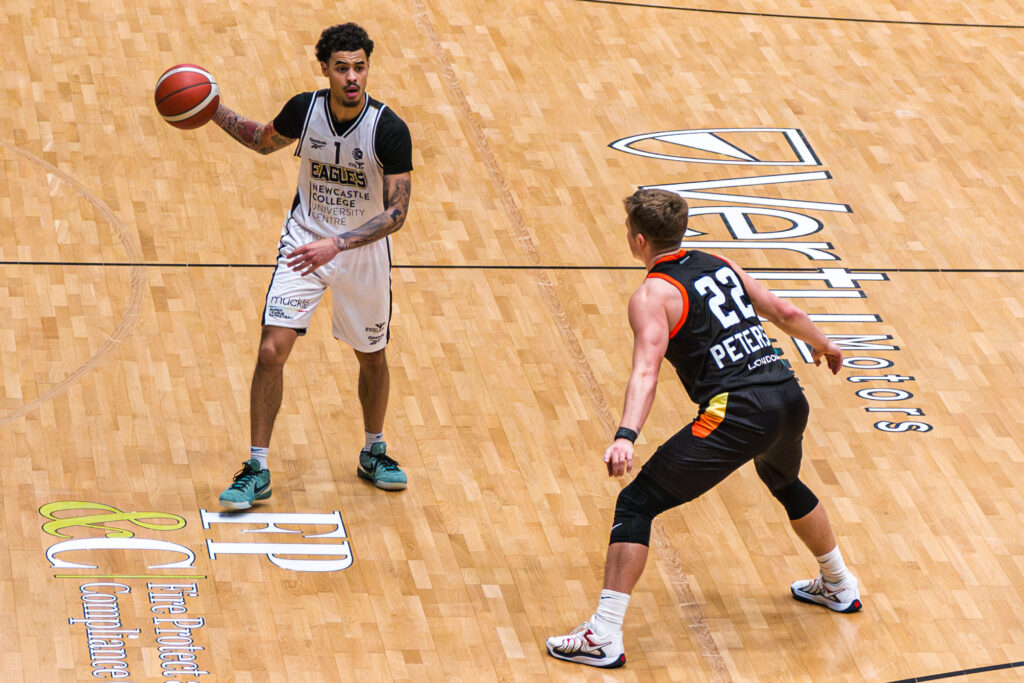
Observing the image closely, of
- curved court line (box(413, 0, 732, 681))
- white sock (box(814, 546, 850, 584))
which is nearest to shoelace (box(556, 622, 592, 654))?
curved court line (box(413, 0, 732, 681))

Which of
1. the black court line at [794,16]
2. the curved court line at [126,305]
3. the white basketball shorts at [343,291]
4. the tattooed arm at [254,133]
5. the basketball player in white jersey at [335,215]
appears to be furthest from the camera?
the black court line at [794,16]

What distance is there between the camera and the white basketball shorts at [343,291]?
6.66 meters

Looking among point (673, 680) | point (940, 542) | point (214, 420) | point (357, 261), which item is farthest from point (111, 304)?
point (940, 542)

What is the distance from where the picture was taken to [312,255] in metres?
6.39

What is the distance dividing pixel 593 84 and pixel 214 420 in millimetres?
4553

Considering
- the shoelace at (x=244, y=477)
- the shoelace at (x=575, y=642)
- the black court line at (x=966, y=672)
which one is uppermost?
the shoelace at (x=244, y=477)

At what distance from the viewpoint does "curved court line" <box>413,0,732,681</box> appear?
6.37 meters

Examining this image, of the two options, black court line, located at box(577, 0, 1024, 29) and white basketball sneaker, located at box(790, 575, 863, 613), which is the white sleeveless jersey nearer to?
white basketball sneaker, located at box(790, 575, 863, 613)

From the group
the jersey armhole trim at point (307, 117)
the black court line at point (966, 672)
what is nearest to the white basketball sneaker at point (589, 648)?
the black court line at point (966, 672)

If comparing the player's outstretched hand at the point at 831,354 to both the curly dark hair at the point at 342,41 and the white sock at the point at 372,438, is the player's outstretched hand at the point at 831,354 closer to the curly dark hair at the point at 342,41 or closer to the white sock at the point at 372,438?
the white sock at the point at 372,438

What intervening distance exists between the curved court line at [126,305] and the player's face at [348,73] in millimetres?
2177

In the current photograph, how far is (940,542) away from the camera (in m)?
6.97

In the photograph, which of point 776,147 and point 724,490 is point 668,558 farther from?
point 776,147

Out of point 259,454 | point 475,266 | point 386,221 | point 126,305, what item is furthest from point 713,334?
point 126,305
